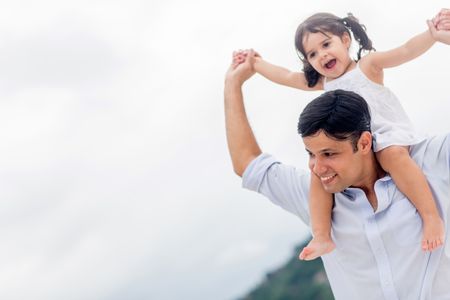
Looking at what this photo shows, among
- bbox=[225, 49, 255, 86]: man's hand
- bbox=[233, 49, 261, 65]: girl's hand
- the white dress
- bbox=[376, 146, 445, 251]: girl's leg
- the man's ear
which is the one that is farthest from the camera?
bbox=[233, 49, 261, 65]: girl's hand

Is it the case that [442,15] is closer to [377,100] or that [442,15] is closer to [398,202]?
[377,100]

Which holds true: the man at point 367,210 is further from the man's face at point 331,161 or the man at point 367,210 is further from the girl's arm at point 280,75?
the girl's arm at point 280,75

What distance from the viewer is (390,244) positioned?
3.06 metres

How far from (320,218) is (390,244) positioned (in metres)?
0.28

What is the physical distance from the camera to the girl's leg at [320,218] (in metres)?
3.13

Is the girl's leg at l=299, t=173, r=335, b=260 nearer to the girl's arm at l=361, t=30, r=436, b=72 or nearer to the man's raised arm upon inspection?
the man's raised arm

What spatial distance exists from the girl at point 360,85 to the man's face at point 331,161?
1 cm

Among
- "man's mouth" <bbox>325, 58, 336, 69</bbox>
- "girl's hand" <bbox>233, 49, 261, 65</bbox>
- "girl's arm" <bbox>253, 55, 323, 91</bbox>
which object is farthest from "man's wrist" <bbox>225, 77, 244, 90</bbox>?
"man's mouth" <bbox>325, 58, 336, 69</bbox>

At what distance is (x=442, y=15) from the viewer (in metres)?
3.21

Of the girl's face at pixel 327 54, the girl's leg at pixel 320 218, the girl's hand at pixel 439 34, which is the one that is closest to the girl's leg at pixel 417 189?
the girl's leg at pixel 320 218

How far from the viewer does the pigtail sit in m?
3.93

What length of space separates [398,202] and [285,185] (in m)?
0.46

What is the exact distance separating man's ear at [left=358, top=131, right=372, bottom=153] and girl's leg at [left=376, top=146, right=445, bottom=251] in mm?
92

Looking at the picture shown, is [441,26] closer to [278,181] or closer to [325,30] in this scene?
[325,30]
